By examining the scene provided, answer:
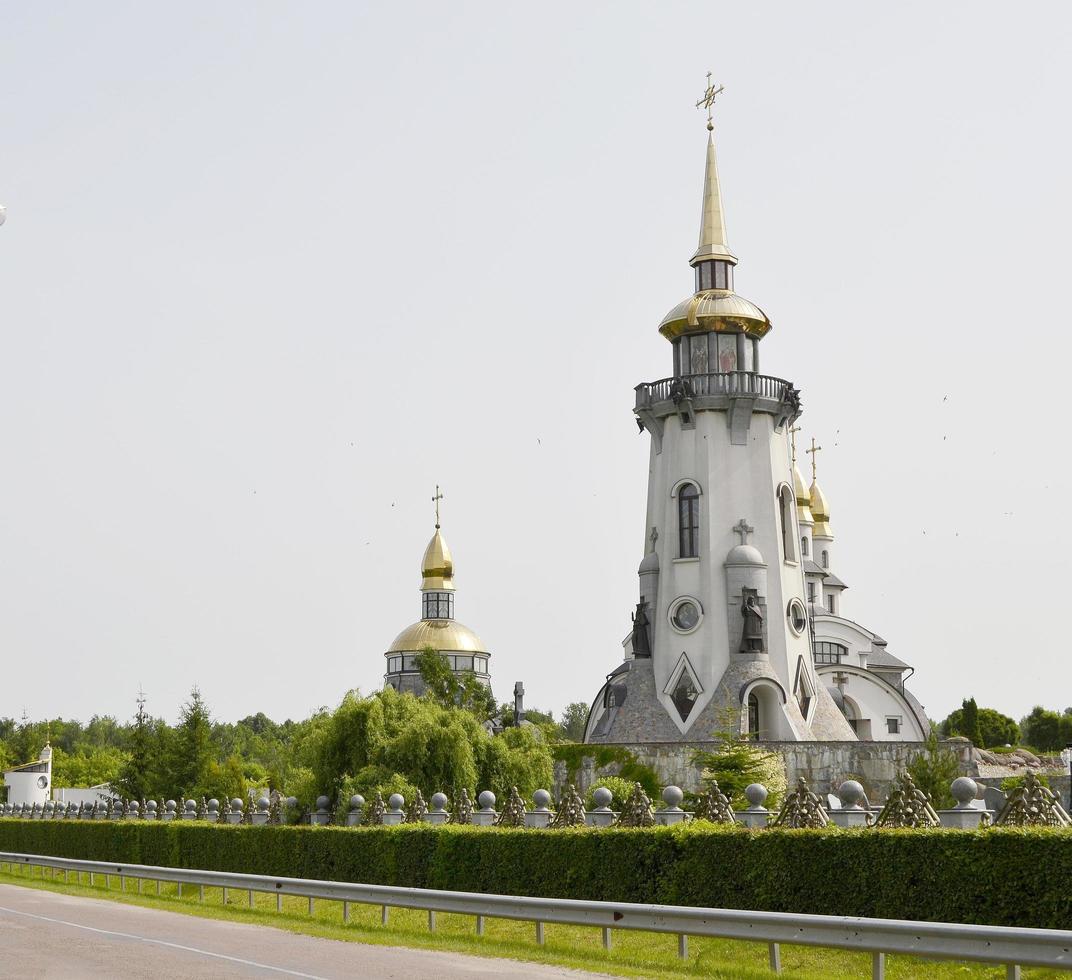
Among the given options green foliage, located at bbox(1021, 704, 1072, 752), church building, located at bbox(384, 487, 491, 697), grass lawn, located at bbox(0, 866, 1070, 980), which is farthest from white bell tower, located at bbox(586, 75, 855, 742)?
green foliage, located at bbox(1021, 704, 1072, 752)

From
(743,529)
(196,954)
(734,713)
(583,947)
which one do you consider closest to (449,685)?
(743,529)

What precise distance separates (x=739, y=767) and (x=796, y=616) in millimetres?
12260

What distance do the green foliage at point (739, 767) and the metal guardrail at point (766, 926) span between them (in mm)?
15813

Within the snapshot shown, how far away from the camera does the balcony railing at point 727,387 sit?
4884 centimetres

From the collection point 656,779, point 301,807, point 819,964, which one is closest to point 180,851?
point 301,807

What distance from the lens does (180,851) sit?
3447 cm

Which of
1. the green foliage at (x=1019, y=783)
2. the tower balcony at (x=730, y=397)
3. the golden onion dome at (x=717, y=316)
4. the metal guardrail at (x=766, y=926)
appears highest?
the golden onion dome at (x=717, y=316)

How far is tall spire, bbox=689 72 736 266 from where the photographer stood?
5219 cm

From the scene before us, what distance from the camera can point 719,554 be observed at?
4859 cm

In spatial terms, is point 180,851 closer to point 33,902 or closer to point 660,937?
point 33,902

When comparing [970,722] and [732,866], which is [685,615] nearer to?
[732,866]

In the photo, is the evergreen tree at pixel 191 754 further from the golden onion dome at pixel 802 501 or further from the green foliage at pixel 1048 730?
the green foliage at pixel 1048 730

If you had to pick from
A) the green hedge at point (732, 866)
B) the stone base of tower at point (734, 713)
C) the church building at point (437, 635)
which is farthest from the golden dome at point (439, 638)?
the green hedge at point (732, 866)

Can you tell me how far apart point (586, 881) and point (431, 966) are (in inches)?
235
